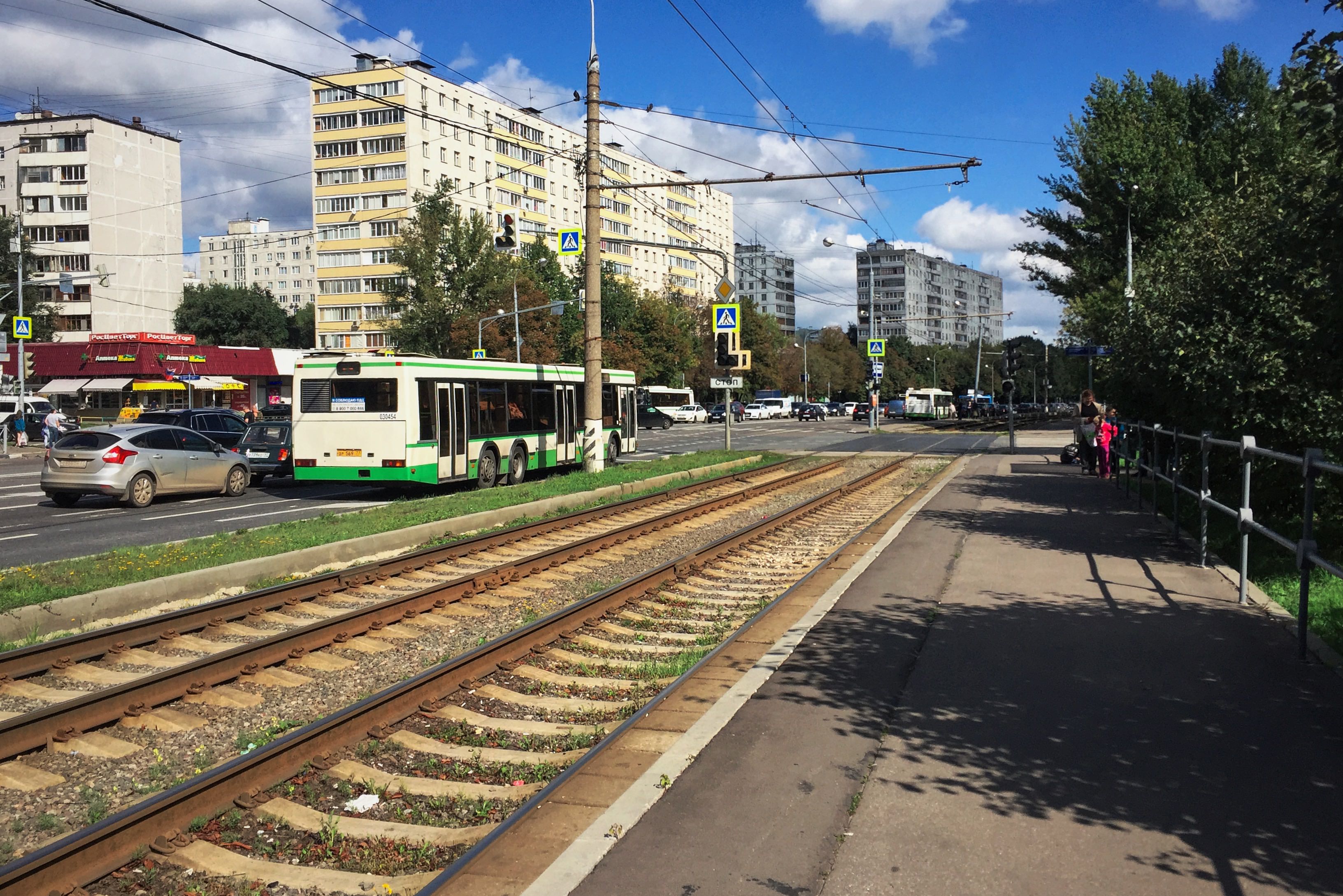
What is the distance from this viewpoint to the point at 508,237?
2306 cm

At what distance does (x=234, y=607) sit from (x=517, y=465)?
13690mm

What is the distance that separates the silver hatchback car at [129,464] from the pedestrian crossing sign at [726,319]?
12.1 m

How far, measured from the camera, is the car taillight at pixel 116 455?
18.8m

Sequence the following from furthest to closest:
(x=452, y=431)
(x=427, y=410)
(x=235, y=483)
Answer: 1. (x=235, y=483)
2. (x=452, y=431)
3. (x=427, y=410)

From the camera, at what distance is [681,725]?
19.1 feet

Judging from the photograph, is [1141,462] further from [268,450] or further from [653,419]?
[653,419]

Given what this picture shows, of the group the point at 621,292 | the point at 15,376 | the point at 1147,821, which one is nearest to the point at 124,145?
the point at 15,376

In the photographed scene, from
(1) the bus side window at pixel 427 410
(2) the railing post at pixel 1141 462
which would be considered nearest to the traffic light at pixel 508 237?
(1) the bus side window at pixel 427 410

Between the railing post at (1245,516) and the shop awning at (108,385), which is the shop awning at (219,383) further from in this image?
the railing post at (1245,516)

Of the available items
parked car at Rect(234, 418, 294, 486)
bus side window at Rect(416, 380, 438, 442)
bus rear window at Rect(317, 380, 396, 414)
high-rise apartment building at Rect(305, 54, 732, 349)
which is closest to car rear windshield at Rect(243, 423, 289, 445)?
Answer: parked car at Rect(234, 418, 294, 486)

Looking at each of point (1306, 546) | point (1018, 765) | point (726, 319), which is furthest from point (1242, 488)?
point (726, 319)

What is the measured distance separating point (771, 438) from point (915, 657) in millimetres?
41236

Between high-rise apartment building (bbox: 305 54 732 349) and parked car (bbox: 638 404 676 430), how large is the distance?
56.5ft

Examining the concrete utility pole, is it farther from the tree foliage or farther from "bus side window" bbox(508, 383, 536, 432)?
the tree foliage
